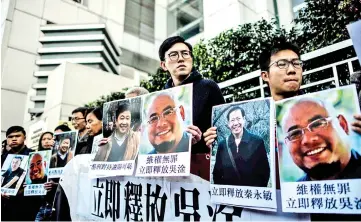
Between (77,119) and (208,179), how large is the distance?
5.20ft

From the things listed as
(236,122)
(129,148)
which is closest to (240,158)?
(236,122)

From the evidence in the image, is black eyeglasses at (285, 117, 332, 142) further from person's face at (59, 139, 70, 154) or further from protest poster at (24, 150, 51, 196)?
protest poster at (24, 150, 51, 196)

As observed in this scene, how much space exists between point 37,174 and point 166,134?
1.41 metres

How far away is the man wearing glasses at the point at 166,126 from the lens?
4.35ft

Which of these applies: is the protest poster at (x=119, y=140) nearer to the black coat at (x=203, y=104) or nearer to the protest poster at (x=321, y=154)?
the black coat at (x=203, y=104)

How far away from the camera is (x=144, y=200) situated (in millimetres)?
1495

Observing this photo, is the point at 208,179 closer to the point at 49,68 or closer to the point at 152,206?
the point at 152,206

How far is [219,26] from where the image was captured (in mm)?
7539

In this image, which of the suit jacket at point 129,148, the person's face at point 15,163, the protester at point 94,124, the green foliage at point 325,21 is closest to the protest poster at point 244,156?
the suit jacket at point 129,148

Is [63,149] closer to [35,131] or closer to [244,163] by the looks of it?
[244,163]

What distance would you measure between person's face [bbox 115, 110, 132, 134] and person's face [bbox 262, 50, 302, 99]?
79 centimetres

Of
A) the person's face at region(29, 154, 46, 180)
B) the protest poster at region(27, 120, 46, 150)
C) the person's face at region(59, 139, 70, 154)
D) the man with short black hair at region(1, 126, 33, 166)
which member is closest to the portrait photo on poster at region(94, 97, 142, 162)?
the person's face at region(59, 139, 70, 154)

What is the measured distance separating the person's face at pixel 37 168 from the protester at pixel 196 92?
49.3 inches

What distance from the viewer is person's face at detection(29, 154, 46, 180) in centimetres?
223
